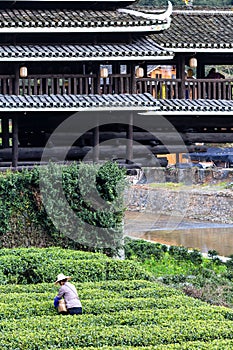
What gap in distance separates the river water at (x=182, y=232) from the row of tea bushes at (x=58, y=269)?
9.93 meters

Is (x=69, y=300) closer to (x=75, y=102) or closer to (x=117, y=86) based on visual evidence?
(x=75, y=102)

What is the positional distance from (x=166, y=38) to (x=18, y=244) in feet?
33.5

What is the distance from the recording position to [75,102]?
29.3m

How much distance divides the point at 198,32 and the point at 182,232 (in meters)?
7.05

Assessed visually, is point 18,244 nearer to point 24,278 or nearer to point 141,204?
point 24,278

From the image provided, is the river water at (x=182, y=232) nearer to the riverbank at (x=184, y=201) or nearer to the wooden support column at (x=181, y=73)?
the riverbank at (x=184, y=201)

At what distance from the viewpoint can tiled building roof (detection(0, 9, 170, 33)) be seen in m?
28.8

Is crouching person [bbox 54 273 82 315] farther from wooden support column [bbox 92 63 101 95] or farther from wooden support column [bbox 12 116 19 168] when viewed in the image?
wooden support column [bbox 92 63 101 95]

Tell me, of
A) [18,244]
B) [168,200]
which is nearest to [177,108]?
[18,244]

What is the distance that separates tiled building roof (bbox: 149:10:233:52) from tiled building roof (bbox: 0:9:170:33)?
4.87ft

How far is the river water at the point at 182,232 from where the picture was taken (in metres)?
32.2

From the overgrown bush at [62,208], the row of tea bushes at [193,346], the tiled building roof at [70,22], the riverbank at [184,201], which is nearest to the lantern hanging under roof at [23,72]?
the tiled building roof at [70,22]

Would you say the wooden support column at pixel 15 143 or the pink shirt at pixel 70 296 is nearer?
the pink shirt at pixel 70 296

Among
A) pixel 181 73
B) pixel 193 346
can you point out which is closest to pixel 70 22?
pixel 181 73
